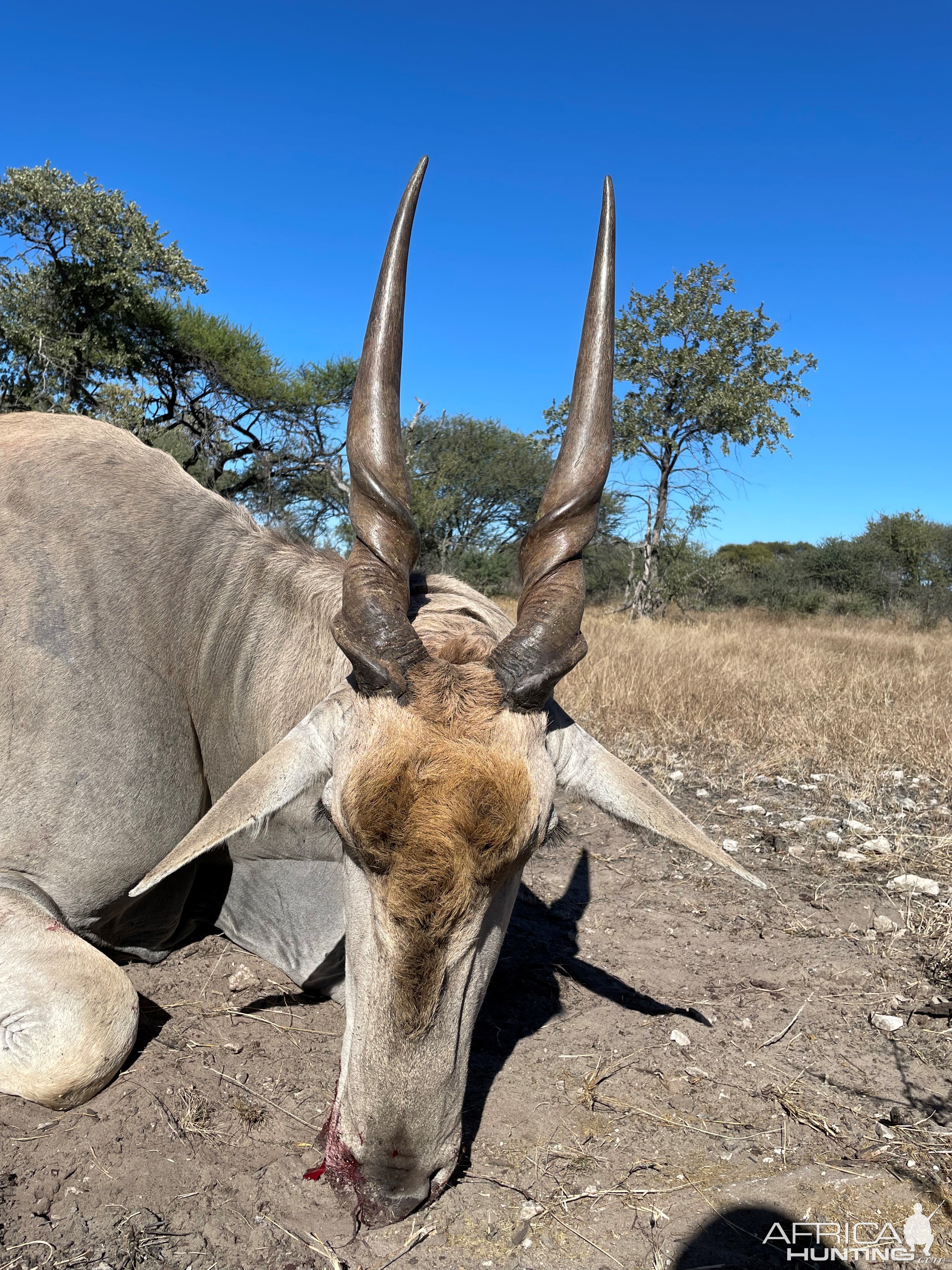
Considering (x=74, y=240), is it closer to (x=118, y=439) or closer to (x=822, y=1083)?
(x=118, y=439)

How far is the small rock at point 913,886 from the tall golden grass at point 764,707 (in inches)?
69.1

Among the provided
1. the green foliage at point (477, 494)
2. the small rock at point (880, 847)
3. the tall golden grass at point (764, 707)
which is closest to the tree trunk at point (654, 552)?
the green foliage at point (477, 494)

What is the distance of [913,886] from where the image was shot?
473cm

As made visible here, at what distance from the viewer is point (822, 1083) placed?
10.3 feet

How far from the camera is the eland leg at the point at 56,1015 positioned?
2.64 m

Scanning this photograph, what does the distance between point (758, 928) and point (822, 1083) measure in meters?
1.26

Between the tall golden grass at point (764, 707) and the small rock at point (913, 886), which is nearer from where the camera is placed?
the small rock at point (913, 886)

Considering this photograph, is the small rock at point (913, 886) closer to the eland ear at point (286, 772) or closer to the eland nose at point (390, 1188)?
the eland nose at point (390, 1188)

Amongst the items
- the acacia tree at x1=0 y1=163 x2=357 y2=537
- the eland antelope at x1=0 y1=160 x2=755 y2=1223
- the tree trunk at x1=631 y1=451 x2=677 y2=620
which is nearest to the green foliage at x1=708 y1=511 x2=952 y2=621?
the tree trunk at x1=631 y1=451 x2=677 y2=620

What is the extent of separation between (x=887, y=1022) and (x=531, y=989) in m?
1.42

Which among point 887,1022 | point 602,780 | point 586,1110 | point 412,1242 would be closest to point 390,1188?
point 412,1242

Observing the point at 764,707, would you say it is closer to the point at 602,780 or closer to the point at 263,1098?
the point at 602,780

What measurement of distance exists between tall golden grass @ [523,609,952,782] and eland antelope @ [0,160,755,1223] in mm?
3956

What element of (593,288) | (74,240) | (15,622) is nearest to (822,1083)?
(593,288)
